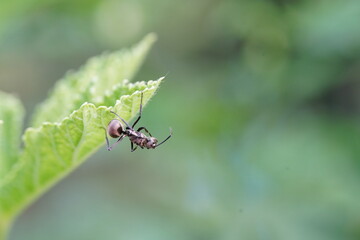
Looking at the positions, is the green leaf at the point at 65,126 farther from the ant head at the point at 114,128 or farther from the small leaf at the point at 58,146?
the ant head at the point at 114,128

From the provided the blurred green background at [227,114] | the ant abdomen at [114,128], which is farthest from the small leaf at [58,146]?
the blurred green background at [227,114]

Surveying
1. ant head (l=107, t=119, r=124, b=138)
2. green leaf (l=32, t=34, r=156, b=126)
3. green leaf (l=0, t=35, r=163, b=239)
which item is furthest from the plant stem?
ant head (l=107, t=119, r=124, b=138)

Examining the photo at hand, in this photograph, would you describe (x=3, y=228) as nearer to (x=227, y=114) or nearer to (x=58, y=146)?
(x=58, y=146)

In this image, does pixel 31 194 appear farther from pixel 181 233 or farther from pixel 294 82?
pixel 294 82

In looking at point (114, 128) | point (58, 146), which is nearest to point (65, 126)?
point (58, 146)

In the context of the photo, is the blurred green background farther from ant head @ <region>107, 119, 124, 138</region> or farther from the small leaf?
the small leaf
